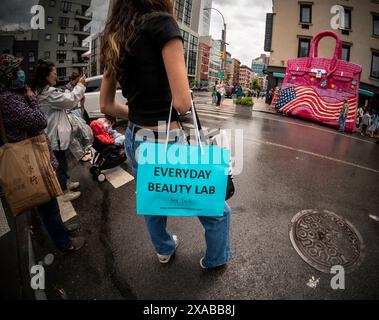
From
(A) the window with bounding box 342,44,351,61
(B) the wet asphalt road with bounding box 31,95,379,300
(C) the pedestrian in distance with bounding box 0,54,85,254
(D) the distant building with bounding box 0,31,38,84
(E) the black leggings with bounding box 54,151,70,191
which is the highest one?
(A) the window with bounding box 342,44,351,61

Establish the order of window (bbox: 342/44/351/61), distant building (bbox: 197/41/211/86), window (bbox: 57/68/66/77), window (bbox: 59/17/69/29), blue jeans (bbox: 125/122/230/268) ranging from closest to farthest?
blue jeans (bbox: 125/122/230/268) < window (bbox: 342/44/351/61) < window (bbox: 57/68/66/77) < window (bbox: 59/17/69/29) < distant building (bbox: 197/41/211/86)

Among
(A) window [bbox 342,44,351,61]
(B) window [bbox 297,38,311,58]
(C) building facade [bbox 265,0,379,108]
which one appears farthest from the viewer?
(B) window [bbox 297,38,311,58]

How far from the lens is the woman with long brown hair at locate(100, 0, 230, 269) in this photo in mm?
1279

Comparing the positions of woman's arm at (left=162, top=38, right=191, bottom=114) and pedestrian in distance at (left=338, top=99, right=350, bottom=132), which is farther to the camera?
pedestrian in distance at (left=338, top=99, right=350, bottom=132)

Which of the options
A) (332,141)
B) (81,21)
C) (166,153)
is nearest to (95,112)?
(166,153)

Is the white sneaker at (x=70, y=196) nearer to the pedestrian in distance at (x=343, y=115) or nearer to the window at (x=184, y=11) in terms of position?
the pedestrian in distance at (x=343, y=115)

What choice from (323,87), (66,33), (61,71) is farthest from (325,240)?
(66,33)

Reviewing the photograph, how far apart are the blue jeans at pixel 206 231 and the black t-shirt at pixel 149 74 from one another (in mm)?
190

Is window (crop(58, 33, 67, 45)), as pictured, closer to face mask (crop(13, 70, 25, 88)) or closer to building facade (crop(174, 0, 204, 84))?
building facade (crop(174, 0, 204, 84))

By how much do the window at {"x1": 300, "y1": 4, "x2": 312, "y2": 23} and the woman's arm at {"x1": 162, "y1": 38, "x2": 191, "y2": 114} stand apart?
29.7 metres

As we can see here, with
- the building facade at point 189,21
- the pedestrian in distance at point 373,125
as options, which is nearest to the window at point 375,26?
the pedestrian in distance at point 373,125

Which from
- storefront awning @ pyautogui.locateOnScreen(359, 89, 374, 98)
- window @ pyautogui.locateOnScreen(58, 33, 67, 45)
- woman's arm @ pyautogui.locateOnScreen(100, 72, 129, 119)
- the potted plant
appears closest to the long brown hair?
woman's arm @ pyautogui.locateOnScreen(100, 72, 129, 119)

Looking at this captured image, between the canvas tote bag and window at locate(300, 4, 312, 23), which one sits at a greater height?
window at locate(300, 4, 312, 23)
